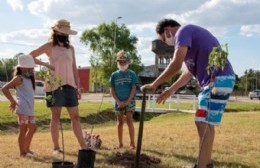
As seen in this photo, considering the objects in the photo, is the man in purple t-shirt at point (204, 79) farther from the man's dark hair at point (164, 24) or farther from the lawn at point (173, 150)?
the lawn at point (173, 150)

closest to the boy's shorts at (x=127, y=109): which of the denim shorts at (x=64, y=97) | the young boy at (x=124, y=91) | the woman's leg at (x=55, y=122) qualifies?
the young boy at (x=124, y=91)

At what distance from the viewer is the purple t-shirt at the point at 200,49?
5.44m

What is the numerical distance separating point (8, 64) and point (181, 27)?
106 metres

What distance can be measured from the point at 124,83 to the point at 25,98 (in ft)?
6.46

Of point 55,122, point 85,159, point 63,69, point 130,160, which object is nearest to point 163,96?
point 85,159

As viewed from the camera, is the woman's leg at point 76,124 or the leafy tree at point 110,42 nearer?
the woman's leg at point 76,124

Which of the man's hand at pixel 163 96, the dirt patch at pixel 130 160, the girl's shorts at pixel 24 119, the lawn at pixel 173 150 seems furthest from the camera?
the girl's shorts at pixel 24 119

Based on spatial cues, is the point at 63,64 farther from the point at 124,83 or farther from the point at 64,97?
the point at 124,83

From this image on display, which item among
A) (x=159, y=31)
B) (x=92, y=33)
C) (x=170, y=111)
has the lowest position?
(x=170, y=111)

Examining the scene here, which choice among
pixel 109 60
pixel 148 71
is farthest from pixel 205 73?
pixel 148 71

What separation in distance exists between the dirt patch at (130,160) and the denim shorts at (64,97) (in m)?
1.03

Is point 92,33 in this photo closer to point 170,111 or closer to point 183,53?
point 170,111

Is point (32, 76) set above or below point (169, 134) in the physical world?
above

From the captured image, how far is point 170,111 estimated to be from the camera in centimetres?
2872
